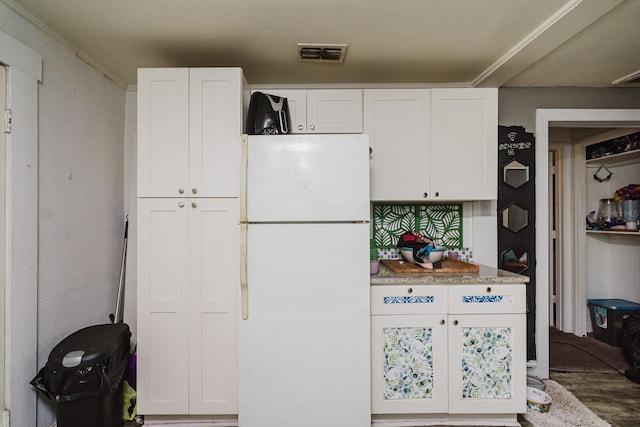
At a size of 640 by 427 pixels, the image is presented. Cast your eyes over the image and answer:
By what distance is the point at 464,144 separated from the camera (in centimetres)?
218

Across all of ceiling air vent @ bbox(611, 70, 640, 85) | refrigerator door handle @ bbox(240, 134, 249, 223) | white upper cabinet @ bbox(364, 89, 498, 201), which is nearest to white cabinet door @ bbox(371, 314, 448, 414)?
white upper cabinet @ bbox(364, 89, 498, 201)

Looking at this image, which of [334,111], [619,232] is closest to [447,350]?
[334,111]

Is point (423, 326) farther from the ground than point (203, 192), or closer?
closer

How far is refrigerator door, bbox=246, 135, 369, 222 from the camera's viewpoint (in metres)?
1.71

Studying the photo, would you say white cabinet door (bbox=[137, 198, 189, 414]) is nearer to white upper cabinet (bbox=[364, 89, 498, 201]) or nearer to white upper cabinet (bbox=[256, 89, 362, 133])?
white upper cabinet (bbox=[256, 89, 362, 133])

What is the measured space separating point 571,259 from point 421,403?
2.72 metres

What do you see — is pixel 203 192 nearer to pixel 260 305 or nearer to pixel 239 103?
pixel 239 103

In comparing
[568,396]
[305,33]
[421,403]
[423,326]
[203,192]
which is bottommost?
[568,396]

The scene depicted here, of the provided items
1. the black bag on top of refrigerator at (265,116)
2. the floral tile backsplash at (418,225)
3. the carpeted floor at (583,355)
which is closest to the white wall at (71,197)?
the black bag on top of refrigerator at (265,116)

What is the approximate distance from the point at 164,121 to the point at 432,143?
5.64 ft

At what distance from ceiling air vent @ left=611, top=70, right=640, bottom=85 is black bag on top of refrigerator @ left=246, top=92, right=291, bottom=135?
2502 mm

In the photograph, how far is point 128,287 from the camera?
2.33 metres

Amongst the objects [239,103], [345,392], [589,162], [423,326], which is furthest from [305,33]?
[589,162]

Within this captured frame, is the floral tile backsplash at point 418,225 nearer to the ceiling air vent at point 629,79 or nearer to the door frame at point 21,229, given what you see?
the ceiling air vent at point 629,79
